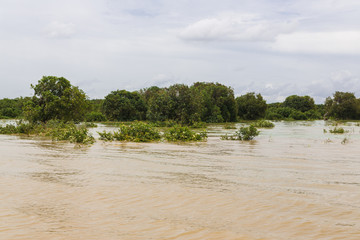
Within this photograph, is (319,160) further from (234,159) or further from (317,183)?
(317,183)

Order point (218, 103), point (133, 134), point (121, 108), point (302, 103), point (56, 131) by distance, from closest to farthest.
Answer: point (133, 134)
point (56, 131)
point (218, 103)
point (121, 108)
point (302, 103)

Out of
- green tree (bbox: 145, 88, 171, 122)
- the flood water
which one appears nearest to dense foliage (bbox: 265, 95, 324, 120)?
green tree (bbox: 145, 88, 171, 122)

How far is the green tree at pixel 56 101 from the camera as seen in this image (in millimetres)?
31078

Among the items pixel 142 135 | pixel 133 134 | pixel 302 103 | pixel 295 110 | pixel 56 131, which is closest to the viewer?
pixel 142 135

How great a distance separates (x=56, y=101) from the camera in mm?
31234

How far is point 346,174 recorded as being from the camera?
30.6 ft

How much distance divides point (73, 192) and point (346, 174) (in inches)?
275

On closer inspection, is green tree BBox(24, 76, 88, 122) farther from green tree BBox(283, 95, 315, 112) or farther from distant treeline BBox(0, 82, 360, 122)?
green tree BBox(283, 95, 315, 112)

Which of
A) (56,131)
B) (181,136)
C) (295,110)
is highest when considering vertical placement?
(295,110)

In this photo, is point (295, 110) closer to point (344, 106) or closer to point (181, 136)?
point (344, 106)

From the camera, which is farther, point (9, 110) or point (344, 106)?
point (344, 106)

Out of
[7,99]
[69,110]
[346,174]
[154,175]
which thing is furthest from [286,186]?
[7,99]

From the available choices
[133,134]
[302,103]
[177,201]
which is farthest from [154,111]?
[302,103]

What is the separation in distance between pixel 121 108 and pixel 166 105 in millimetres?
27331
